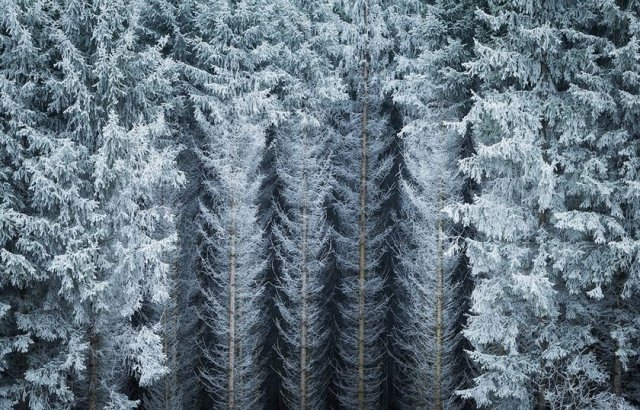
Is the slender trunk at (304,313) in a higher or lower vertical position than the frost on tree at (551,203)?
lower

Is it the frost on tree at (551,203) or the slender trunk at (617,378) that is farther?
the slender trunk at (617,378)

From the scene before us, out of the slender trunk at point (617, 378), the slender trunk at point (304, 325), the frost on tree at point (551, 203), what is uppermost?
the frost on tree at point (551, 203)

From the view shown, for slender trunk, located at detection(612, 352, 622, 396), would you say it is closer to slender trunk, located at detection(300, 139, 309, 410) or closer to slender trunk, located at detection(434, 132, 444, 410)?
slender trunk, located at detection(434, 132, 444, 410)

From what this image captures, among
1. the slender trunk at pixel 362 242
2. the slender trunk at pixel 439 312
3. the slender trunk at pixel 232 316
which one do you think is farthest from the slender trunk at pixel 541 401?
the slender trunk at pixel 232 316

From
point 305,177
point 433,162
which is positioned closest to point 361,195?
point 305,177

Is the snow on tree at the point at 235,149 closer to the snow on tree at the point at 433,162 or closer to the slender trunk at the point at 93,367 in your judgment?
the slender trunk at the point at 93,367

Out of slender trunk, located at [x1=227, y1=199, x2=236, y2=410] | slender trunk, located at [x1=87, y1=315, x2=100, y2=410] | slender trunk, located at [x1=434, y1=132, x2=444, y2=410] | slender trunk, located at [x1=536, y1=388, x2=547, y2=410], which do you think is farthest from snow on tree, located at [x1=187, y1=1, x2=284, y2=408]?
slender trunk, located at [x1=536, y1=388, x2=547, y2=410]

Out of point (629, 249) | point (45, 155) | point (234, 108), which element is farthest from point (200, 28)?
point (629, 249)
